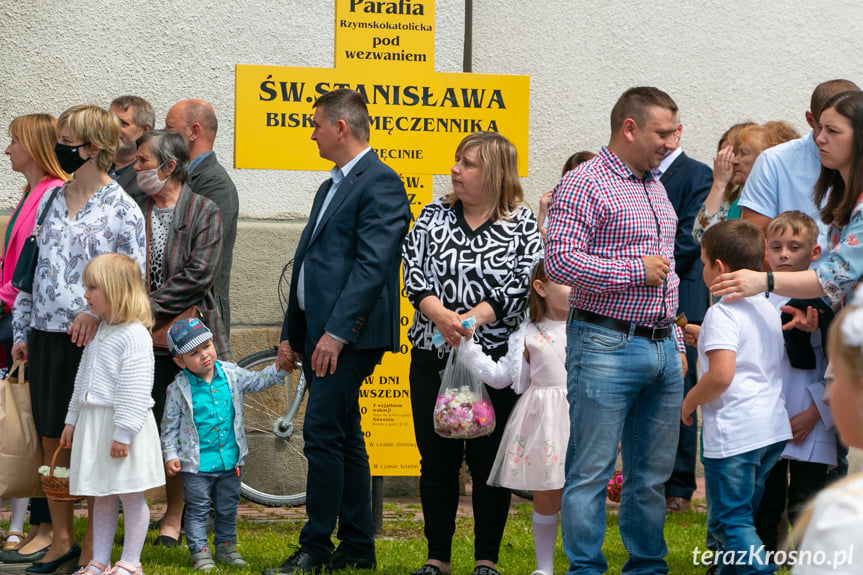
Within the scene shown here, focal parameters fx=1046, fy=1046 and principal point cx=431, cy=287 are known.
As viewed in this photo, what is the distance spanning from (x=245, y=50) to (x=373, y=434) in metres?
2.72

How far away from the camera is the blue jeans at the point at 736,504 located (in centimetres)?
420

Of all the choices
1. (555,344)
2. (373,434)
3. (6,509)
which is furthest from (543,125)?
(6,509)

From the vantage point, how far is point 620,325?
13.8 feet

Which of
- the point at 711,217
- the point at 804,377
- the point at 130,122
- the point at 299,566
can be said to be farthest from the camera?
the point at 130,122

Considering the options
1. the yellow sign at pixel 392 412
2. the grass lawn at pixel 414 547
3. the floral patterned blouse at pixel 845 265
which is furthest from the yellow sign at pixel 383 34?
the floral patterned blouse at pixel 845 265

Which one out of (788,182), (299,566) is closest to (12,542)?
(299,566)

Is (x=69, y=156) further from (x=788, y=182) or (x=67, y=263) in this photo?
(x=788, y=182)

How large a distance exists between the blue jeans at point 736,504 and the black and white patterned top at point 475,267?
113 cm

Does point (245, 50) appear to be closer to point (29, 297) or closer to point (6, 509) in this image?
point (29, 297)

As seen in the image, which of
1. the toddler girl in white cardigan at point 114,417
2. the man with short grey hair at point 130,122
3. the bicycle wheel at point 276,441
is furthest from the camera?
the bicycle wheel at point 276,441

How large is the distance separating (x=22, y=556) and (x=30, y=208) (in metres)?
1.76

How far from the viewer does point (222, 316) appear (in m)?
6.13

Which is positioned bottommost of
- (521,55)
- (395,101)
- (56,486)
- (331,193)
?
(56,486)

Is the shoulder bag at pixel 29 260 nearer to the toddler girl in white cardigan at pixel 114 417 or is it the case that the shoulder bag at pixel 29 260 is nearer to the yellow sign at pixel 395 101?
the toddler girl in white cardigan at pixel 114 417
